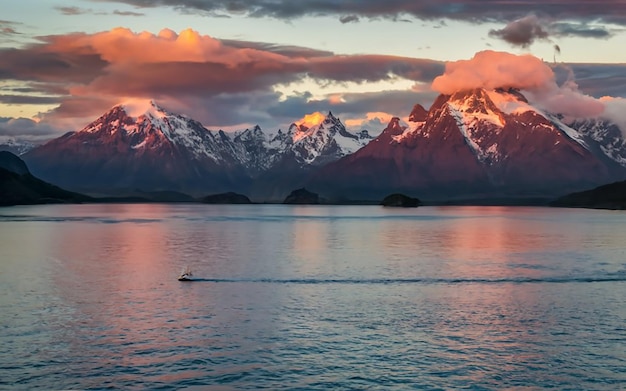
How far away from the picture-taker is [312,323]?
6519 centimetres

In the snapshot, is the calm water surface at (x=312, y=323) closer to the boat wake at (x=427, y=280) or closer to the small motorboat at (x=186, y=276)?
the boat wake at (x=427, y=280)

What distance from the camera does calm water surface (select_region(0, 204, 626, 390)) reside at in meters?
49.1

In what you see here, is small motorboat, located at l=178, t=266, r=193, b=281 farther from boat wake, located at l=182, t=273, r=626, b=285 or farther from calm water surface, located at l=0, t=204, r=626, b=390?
calm water surface, located at l=0, t=204, r=626, b=390

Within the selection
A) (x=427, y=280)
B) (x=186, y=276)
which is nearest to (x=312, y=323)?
(x=186, y=276)

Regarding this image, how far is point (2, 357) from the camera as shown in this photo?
52.8 meters

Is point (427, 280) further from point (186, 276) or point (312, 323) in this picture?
point (312, 323)

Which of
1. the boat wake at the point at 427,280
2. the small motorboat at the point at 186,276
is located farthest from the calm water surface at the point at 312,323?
the small motorboat at the point at 186,276

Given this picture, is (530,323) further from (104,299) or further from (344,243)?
(344,243)

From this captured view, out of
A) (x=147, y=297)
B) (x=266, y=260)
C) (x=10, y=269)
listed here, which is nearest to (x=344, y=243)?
(x=266, y=260)

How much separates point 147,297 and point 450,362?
128 ft

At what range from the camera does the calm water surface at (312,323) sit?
4912 centimetres

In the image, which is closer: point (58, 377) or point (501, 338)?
point (58, 377)

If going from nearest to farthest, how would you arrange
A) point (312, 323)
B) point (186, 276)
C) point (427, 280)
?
1. point (312, 323)
2. point (186, 276)
3. point (427, 280)

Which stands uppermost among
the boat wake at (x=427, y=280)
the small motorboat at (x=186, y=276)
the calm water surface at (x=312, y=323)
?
the small motorboat at (x=186, y=276)
